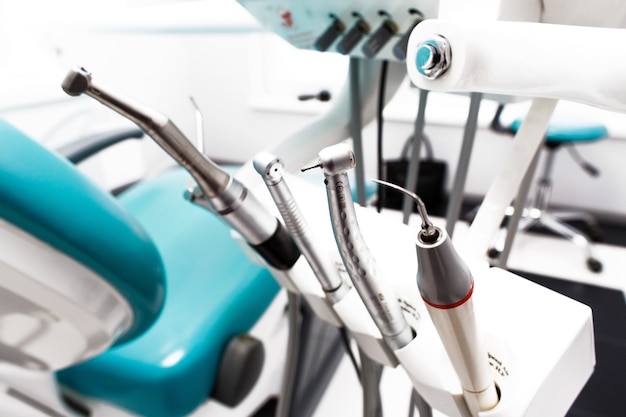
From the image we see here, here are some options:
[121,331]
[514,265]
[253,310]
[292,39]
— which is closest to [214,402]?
[253,310]

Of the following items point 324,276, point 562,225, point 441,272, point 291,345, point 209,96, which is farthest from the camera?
point 209,96

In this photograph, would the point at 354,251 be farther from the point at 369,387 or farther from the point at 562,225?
the point at 562,225

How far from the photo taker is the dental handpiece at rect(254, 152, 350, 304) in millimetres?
264

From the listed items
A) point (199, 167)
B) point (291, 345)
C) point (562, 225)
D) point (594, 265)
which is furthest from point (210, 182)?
point (562, 225)

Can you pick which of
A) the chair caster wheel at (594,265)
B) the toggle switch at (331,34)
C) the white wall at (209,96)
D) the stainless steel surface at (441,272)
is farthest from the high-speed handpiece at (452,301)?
the chair caster wheel at (594,265)

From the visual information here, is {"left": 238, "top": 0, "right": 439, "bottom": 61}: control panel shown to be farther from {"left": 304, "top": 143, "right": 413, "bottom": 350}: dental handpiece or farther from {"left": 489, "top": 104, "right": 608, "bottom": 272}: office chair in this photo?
{"left": 489, "top": 104, "right": 608, "bottom": 272}: office chair

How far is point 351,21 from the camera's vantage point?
393 millimetres

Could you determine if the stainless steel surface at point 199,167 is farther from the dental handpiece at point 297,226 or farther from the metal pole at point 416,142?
the metal pole at point 416,142

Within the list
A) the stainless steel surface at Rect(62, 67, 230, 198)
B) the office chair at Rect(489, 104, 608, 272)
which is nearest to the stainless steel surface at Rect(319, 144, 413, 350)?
the stainless steel surface at Rect(62, 67, 230, 198)

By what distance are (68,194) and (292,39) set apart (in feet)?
0.93

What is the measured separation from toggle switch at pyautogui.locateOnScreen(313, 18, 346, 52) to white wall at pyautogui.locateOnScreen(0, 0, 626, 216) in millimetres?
336

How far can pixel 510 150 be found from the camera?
1.22 ft

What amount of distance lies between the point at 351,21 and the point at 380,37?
0.04 meters

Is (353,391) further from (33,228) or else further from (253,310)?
(33,228)
